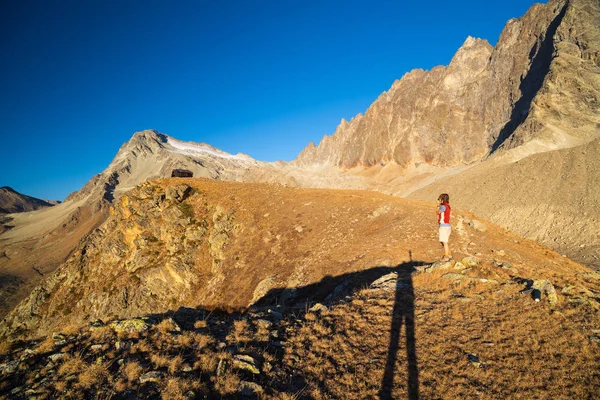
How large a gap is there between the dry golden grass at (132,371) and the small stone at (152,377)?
187mm

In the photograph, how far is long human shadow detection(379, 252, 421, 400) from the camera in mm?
6988

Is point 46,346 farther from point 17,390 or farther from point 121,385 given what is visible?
point 121,385

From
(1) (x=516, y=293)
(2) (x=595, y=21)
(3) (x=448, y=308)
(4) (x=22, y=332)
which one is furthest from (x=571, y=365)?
(2) (x=595, y=21)

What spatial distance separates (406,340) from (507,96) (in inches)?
6811

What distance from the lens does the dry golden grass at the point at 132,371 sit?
23.7 ft

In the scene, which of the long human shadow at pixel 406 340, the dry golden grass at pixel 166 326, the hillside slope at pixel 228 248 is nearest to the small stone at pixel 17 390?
the dry golden grass at pixel 166 326

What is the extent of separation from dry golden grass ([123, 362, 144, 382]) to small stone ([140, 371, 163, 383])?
0.19m

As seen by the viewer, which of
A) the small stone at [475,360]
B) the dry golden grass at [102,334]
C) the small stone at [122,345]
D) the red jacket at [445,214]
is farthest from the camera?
the red jacket at [445,214]

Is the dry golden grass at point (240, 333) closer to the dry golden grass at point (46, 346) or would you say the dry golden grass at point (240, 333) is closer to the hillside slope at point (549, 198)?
the dry golden grass at point (46, 346)

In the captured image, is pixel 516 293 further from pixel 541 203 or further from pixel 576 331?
pixel 541 203

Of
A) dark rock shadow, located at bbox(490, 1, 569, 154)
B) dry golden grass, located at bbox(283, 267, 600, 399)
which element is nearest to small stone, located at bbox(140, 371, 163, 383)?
dry golden grass, located at bbox(283, 267, 600, 399)

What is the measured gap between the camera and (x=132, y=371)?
289 inches

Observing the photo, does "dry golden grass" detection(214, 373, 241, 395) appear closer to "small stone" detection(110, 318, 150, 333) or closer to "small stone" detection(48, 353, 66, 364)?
"small stone" detection(110, 318, 150, 333)

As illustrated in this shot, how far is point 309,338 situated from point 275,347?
1.20m
